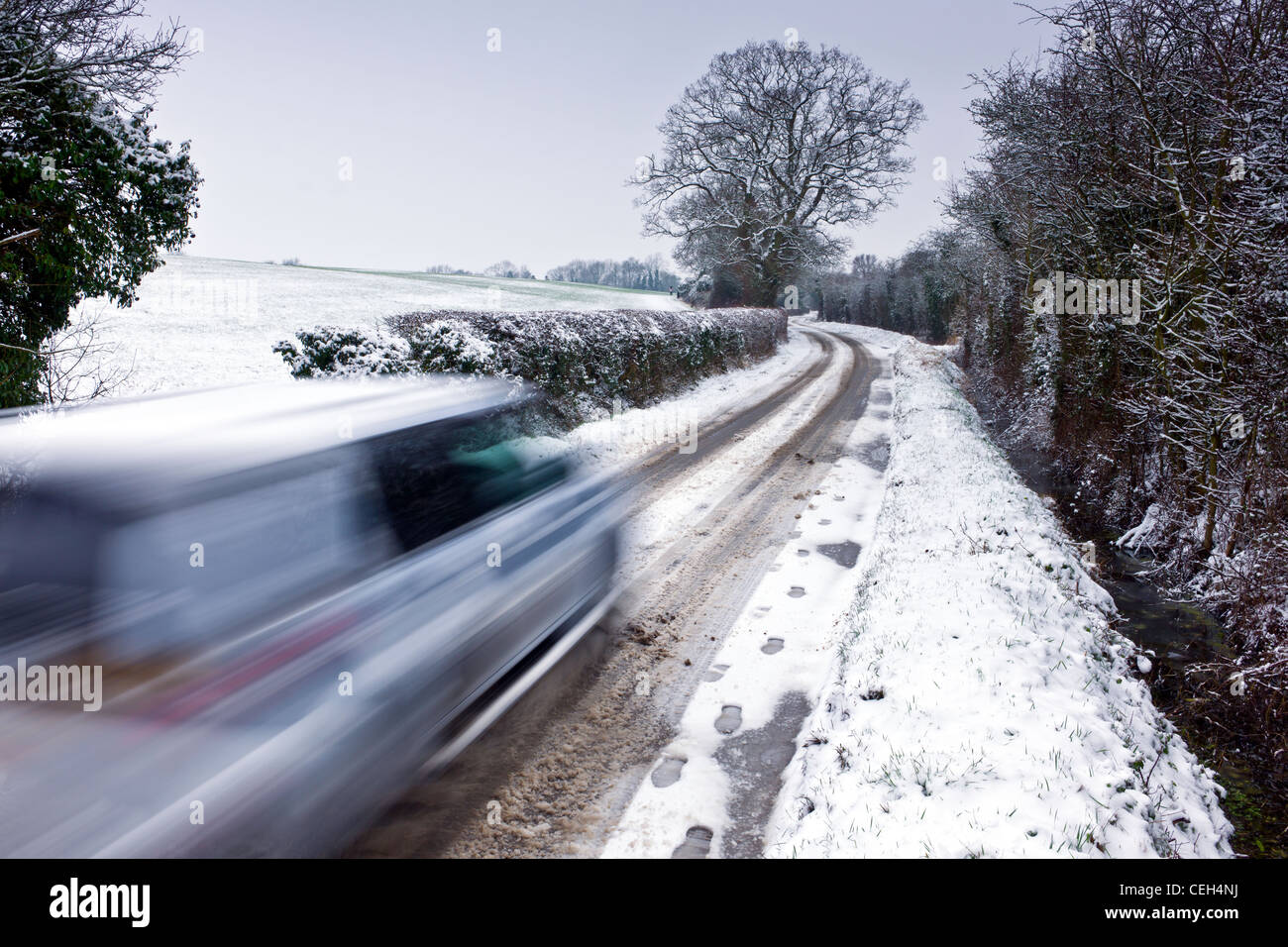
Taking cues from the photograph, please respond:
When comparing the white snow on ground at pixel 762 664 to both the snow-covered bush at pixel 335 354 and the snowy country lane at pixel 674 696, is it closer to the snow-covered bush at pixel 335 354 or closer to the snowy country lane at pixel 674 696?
the snowy country lane at pixel 674 696

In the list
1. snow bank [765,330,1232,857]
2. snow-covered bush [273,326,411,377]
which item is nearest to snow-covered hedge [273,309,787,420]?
snow-covered bush [273,326,411,377]

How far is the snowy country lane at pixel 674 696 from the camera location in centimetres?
305

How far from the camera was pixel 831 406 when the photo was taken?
16438mm

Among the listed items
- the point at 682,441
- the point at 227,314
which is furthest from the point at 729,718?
the point at 227,314

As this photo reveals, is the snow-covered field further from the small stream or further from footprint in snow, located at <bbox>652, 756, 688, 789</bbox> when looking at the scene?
the small stream

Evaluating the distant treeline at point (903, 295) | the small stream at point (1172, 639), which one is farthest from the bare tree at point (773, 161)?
the small stream at point (1172, 639)

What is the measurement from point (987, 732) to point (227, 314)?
79.0 feet

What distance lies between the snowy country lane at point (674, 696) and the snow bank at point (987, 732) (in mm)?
295

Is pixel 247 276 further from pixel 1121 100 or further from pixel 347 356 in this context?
pixel 1121 100

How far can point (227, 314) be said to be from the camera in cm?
2055

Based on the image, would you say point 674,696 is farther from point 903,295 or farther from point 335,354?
point 903,295

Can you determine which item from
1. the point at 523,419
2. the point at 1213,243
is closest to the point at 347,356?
the point at 523,419

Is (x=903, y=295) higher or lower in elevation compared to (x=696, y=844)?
higher

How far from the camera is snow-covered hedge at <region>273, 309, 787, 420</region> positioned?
874cm
